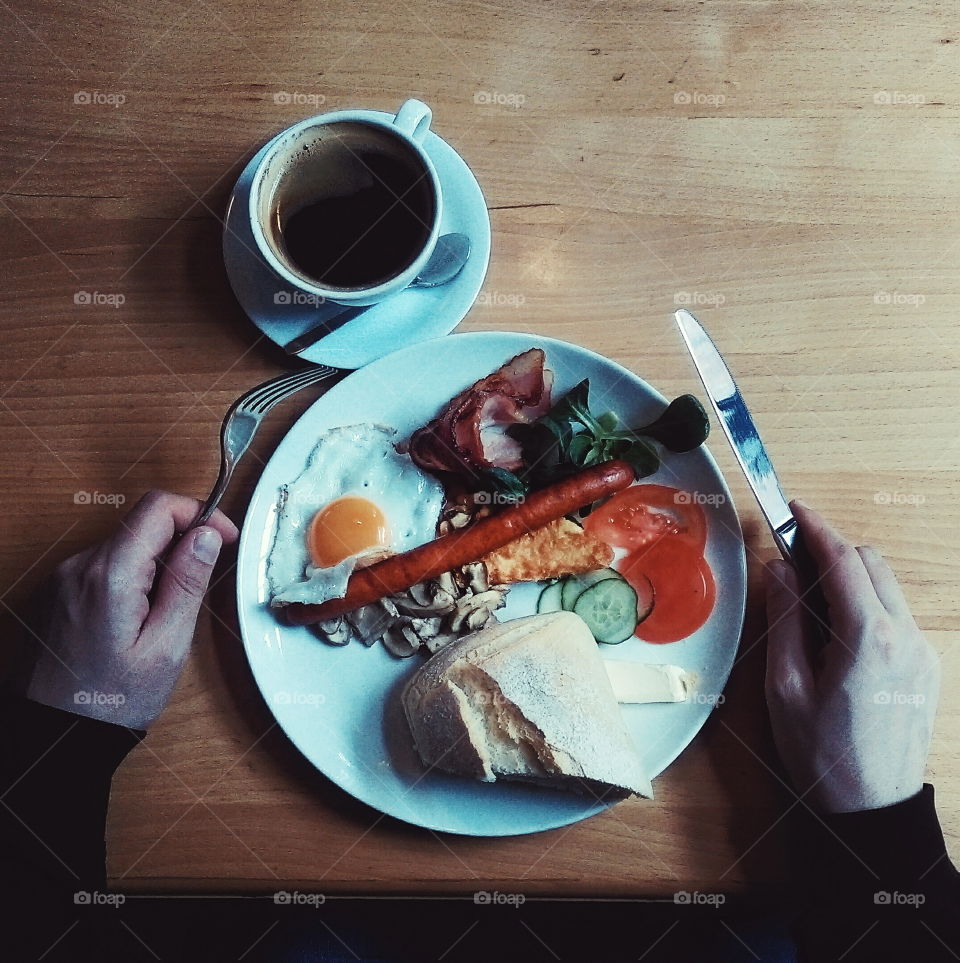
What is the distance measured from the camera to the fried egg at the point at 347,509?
4.83 ft

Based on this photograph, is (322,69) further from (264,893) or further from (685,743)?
(264,893)

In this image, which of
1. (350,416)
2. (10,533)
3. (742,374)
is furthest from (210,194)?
(742,374)

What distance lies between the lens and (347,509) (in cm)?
149

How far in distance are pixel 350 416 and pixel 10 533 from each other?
63 cm

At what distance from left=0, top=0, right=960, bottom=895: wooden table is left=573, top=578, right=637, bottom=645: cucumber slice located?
23 centimetres

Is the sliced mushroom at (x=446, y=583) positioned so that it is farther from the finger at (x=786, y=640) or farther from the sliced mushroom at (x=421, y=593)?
the finger at (x=786, y=640)

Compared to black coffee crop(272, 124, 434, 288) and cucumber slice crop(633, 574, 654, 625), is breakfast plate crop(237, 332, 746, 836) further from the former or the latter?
black coffee crop(272, 124, 434, 288)

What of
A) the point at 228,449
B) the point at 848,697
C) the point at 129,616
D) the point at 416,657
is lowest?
the point at 848,697

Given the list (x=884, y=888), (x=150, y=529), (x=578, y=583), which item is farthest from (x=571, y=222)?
(x=884, y=888)

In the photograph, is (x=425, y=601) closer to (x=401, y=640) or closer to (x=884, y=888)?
(x=401, y=640)

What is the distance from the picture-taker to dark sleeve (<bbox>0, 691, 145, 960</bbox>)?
142 cm

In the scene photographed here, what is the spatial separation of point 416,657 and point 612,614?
34cm

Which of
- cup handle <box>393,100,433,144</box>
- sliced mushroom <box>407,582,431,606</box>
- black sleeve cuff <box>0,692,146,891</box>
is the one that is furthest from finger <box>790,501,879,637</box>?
black sleeve cuff <box>0,692,146,891</box>

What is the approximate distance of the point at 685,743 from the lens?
141 centimetres
